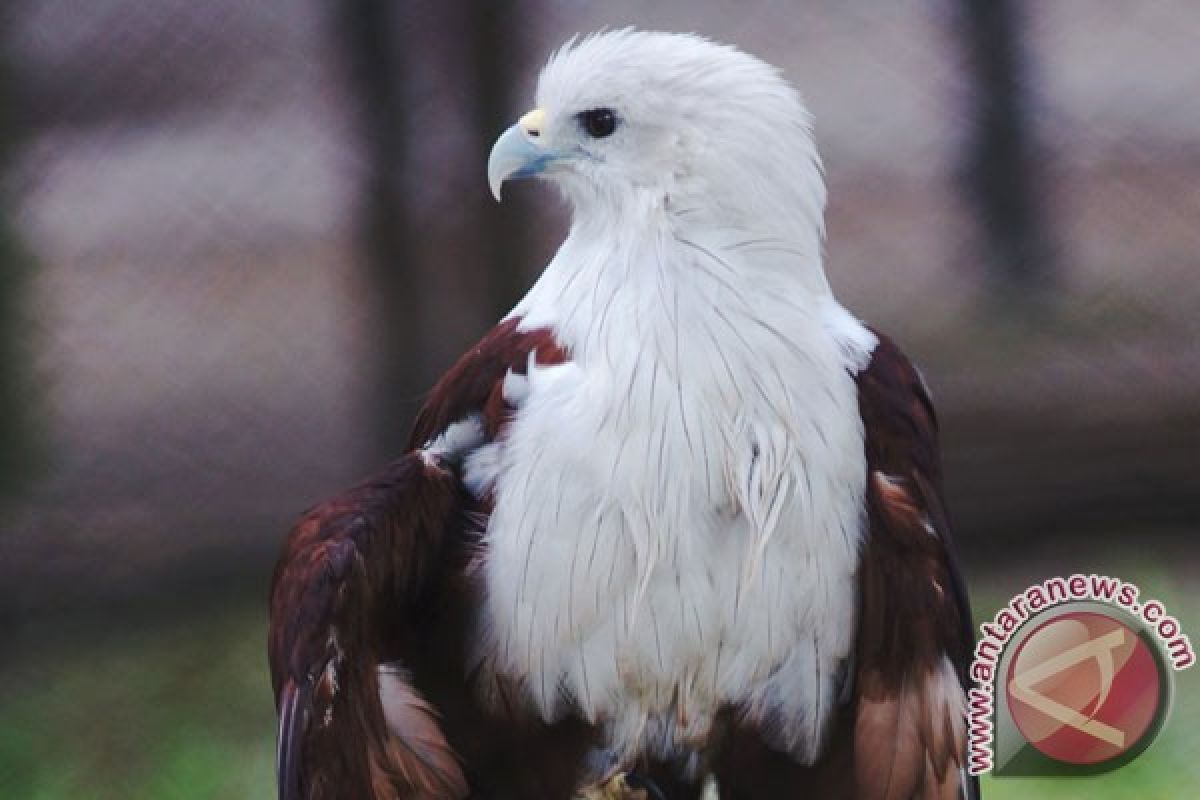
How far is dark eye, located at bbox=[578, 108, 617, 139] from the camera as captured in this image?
1745mm

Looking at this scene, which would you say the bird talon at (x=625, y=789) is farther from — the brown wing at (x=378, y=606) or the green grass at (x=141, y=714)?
the green grass at (x=141, y=714)

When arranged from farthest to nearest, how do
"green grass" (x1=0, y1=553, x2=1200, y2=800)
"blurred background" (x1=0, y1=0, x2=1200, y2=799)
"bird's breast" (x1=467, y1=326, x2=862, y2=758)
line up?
"green grass" (x1=0, y1=553, x2=1200, y2=800) < "blurred background" (x1=0, y1=0, x2=1200, y2=799) < "bird's breast" (x1=467, y1=326, x2=862, y2=758)

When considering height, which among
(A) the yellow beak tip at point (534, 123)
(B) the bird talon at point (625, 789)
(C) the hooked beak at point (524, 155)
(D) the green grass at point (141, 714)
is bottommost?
(D) the green grass at point (141, 714)

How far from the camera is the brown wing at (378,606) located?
169 centimetres

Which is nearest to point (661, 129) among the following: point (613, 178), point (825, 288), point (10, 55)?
point (613, 178)

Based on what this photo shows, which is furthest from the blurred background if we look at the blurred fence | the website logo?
the website logo

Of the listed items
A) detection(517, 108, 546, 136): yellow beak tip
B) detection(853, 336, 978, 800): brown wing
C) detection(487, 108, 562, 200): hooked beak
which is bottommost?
detection(853, 336, 978, 800): brown wing

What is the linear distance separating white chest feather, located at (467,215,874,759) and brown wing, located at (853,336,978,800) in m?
0.03

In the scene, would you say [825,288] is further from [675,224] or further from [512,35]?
[512,35]

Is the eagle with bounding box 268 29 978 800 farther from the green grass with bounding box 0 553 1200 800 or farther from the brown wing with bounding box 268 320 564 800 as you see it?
the green grass with bounding box 0 553 1200 800

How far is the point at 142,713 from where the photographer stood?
281 cm

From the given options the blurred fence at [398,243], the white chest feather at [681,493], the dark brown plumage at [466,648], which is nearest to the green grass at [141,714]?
the blurred fence at [398,243]

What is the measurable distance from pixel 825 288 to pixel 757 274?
0.31 feet

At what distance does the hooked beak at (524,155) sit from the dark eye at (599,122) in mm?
47
